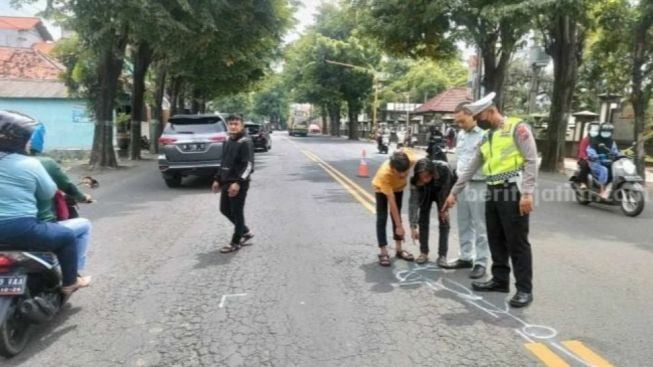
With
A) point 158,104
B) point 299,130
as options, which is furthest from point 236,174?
point 299,130

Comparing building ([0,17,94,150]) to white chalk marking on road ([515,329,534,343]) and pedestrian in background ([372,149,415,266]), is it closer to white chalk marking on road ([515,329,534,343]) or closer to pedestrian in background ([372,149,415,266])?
pedestrian in background ([372,149,415,266])

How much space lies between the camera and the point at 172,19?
15.7 m

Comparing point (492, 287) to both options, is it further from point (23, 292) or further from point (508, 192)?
point (23, 292)

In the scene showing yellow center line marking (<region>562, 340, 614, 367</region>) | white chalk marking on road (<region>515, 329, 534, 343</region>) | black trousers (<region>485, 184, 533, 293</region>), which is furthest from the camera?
black trousers (<region>485, 184, 533, 293</region>)

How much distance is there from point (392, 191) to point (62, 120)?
26614 mm

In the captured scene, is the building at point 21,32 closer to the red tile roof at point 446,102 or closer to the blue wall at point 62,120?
the blue wall at point 62,120

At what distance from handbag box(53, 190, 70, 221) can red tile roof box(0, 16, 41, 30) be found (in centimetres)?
5113

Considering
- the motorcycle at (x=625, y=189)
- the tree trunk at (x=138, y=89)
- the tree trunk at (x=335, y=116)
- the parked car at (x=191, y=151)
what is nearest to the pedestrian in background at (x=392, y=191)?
the motorcycle at (x=625, y=189)

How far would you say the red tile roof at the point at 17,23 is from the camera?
50.4 m

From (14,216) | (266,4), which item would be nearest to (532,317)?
(14,216)

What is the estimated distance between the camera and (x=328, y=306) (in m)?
5.13

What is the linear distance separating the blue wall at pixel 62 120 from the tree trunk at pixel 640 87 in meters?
23.1

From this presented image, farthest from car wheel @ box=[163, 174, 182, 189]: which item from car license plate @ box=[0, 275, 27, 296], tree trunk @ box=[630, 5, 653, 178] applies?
tree trunk @ box=[630, 5, 653, 178]

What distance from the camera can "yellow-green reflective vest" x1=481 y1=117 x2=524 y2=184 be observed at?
17.1 feet
